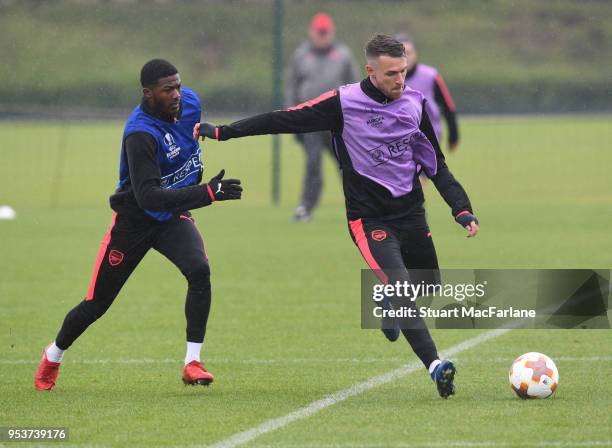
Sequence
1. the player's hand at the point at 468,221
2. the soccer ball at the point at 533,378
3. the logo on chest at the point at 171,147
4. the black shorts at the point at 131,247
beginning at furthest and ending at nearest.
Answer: the black shorts at the point at 131,247, the logo on chest at the point at 171,147, the player's hand at the point at 468,221, the soccer ball at the point at 533,378

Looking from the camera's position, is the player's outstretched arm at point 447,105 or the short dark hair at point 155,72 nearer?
the short dark hair at point 155,72

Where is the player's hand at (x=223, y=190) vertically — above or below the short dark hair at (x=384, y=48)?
below

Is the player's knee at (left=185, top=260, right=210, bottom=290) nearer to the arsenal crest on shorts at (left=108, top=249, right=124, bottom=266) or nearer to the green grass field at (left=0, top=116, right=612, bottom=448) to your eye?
the arsenal crest on shorts at (left=108, top=249, right=124, bottom=266)

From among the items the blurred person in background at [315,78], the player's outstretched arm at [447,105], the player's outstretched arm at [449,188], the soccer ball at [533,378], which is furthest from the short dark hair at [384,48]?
the blurred person in background at [315,78]

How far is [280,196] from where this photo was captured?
68.9 ft

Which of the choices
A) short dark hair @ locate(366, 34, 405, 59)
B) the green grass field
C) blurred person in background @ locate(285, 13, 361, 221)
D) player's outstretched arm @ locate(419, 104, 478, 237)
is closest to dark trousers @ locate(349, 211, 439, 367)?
player's outstretched arm @ locate(419, 104, 478, 237)

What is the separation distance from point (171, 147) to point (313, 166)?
9764 millimetres

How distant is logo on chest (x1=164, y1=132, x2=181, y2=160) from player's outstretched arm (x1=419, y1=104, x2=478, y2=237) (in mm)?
1426

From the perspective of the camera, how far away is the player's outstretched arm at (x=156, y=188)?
700 centimetres

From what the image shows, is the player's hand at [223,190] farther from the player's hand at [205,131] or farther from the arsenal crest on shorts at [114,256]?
the arsenal crest on shorts at [114,256]

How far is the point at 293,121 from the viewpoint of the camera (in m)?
7.30

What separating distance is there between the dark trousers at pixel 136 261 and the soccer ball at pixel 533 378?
6.07 ft

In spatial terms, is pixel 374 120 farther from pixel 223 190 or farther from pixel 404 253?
pixel 223 190

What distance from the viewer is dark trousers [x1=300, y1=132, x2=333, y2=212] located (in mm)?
17031
